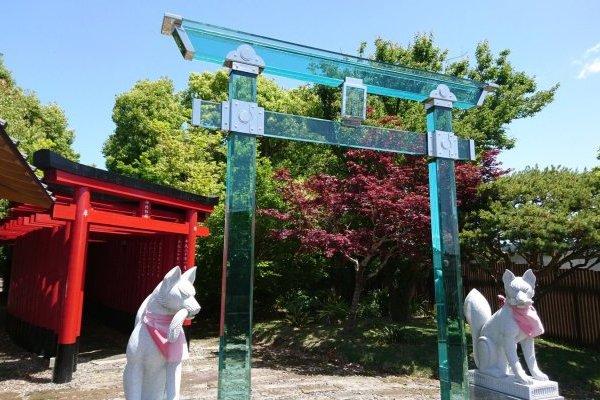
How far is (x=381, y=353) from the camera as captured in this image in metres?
9.08

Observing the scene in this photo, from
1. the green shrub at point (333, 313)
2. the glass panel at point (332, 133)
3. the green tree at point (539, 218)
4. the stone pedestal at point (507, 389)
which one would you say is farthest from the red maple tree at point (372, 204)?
the glass panel at point (332, 133)

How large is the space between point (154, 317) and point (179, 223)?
6579 millimetres

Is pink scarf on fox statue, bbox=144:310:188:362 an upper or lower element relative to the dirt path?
upper

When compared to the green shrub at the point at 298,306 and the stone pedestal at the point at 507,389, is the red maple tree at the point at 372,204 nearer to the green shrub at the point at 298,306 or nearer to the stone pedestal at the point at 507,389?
the green shrub at the point at 298,306

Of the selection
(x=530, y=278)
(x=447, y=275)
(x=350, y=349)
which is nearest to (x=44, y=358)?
(x=350, y=349)

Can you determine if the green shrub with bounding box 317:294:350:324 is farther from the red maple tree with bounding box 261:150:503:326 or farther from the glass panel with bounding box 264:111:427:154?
the glass panel with bounding box 264:111:427:154

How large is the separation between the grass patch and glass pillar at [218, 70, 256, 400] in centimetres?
506

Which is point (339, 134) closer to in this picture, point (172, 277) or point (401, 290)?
point (172, 277)

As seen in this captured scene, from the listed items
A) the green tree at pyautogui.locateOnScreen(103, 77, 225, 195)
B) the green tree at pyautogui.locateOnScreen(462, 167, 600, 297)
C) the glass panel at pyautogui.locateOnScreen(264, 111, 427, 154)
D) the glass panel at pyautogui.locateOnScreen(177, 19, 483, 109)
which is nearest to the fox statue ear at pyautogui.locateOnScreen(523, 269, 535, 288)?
the glass panel at pyautogui.locateOnScreen(264, 111, 427, 154)

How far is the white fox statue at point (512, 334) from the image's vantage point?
5.08m

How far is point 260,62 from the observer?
4.15m

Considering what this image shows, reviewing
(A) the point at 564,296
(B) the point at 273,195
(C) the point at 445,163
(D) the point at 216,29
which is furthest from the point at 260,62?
(A) the point at 564,296

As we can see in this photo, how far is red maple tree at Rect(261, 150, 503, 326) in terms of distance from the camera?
9508 mm

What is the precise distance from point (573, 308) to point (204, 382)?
8.92 meters
